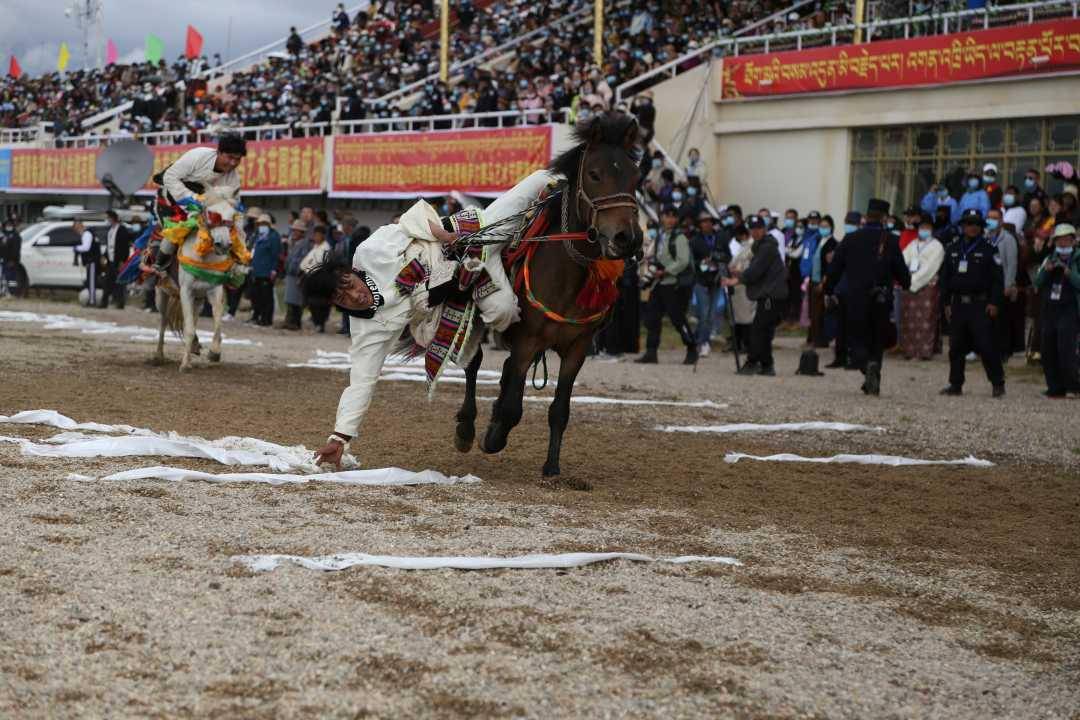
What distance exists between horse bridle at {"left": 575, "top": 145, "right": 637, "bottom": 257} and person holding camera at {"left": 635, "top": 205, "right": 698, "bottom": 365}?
10470 mm

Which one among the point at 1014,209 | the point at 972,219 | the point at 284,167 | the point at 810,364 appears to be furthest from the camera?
the point at 284,167

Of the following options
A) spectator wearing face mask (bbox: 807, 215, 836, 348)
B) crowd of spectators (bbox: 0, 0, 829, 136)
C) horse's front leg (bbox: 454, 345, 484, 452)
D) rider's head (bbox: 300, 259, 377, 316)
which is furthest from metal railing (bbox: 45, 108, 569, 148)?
rider's head (bbox: 300, 259, 377, 316)

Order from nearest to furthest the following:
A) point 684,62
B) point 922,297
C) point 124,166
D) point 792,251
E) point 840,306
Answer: point 840,306, point 922,297, point 792,251, point 124,166, point 684,62

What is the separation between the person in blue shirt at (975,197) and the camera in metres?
20.2

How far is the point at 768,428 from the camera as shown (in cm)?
1129

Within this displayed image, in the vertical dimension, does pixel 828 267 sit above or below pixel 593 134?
below

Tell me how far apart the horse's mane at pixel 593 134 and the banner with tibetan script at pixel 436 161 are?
17790mm

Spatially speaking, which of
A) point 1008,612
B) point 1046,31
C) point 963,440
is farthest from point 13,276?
point 1008,612

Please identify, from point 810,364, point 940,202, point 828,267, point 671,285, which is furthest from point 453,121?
point 828,267

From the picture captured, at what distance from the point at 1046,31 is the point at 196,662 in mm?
20520

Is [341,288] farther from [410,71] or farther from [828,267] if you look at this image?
[410,71]

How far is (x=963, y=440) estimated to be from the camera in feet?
36.7

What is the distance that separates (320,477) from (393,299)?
1110mm

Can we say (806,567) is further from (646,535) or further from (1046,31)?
(1046,31)
